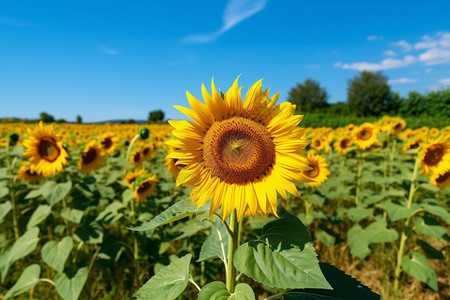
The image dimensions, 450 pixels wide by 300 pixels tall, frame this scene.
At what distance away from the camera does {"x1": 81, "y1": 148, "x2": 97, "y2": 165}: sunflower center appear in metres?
3.71

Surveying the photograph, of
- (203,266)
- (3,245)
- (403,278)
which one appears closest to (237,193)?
(203,266)

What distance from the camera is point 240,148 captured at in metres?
1.33

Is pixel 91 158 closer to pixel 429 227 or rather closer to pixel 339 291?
pixel 339 291

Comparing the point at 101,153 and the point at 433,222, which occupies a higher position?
the point at 101,153

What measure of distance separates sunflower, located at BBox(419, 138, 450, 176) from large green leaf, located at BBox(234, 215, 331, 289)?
273cm

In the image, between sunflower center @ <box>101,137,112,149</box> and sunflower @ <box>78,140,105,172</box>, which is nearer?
sunflower @ <box>78,140,105,172</box>

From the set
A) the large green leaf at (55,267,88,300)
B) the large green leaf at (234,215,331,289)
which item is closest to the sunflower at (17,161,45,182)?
the large green leaf at (55,267,88,300)

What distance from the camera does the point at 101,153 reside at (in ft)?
12.7

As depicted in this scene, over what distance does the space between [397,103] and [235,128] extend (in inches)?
2072

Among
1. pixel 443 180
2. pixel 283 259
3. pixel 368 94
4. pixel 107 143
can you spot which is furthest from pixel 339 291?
pixel 368 94

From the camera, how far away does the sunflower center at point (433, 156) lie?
10.6ft

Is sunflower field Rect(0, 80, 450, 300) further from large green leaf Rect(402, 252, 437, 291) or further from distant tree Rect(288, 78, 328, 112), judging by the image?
distant tree Rect(288, 78, 328, 112)

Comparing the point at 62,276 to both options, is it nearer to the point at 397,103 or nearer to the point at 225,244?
the point at 225,244

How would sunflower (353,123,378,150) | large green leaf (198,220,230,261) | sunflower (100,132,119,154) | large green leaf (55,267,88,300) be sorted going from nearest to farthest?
large green leaf (198,220,230,261), large green leaf (55,267,88,300), sunflower (100,132,119,154), sunflower (353,123,378,150)
